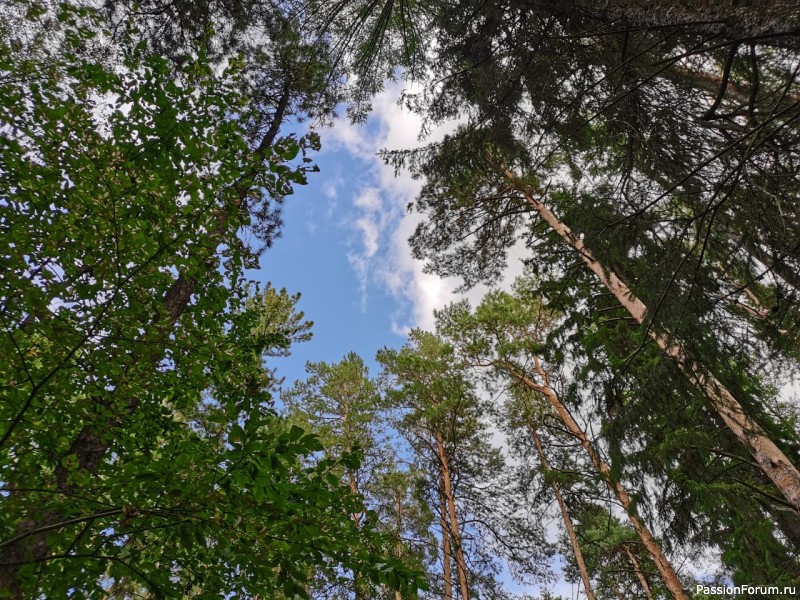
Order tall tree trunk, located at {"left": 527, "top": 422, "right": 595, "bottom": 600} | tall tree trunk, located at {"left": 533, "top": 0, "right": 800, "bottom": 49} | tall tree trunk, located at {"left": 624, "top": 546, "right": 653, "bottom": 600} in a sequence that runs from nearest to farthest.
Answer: tall tree trunk, located at {"left": 533, "top": 0, "right": 800, "bottom": 49}, tall tree trunk, located at {"left": 527, "top": 422, "right": 595, "bottom": 600}, tall tree trunk, located at {"left": 624, "top": 546, "right": 653, "bottom": 600}

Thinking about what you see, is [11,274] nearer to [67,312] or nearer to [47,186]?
[67,312]

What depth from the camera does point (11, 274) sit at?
5.94 feet

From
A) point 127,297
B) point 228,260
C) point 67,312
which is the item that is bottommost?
point 67,312

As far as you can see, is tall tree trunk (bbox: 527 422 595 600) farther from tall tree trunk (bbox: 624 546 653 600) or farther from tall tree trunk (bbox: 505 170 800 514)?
tall tree trunk (bbox: 505 170 800 514)

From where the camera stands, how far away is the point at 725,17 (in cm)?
241

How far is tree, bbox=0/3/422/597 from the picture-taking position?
165cm

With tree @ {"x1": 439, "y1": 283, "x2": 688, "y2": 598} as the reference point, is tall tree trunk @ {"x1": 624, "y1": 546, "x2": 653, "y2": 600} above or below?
below

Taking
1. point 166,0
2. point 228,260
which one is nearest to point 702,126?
point 228,260

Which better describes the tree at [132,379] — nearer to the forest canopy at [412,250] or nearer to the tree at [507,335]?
the forest canopy at [412,250]

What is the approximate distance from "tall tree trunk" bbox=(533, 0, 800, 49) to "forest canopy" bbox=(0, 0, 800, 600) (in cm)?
2

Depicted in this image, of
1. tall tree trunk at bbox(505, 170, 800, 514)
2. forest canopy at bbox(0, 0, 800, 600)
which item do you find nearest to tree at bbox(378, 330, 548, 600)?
forest canopy at bbox(0, 0, 800, 600)

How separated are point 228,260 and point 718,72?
28.7 feet

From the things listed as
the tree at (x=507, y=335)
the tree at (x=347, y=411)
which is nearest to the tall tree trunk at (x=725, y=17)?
the tree at (x=507, y=335)

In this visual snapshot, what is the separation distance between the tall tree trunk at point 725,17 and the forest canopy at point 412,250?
0.02m
